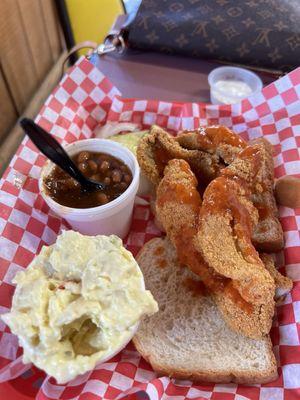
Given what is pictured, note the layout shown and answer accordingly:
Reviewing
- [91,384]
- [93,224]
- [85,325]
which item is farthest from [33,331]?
[93,224]

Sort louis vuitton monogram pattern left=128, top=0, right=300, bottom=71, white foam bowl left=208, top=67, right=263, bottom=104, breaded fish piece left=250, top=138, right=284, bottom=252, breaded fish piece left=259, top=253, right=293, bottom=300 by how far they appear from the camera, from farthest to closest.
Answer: louis vuitton monogram pattern left=128, top=0, right=300, bottom=71 < white foam bowl left=208, top=67, right=263, bottom=104 < breaded fish piece left=250, top=138, right=284, bottom=252 < breaded fish piece left=259, top=253, right=293, bottom=300

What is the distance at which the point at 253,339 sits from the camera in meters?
1.54

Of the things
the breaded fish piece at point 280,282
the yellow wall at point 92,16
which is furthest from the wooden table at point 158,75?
the breaded fish piece at point 280,282

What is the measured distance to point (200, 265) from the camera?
1.57 meters

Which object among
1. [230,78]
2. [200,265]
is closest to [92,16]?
[230,78]

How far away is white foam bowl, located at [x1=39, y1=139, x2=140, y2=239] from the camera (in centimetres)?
166

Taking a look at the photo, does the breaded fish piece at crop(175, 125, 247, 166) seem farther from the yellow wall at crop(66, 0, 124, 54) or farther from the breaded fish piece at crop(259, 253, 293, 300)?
the yellow wall at crop(66, 0, 124, 54)

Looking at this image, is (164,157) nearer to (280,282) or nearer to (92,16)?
(280,282)

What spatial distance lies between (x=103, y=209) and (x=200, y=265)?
0.45 meters

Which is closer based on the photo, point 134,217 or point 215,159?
point 215,159

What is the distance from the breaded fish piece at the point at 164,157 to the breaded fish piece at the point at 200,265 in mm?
99

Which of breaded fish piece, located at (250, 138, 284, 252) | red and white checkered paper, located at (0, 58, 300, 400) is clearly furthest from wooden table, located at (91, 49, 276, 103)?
breaded fish piece, located at (250, 138, 284, 252)

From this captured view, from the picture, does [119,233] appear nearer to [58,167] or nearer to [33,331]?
[58,167]

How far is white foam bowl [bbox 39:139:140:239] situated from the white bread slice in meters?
0.26
